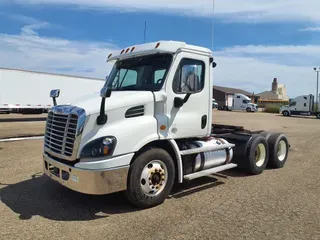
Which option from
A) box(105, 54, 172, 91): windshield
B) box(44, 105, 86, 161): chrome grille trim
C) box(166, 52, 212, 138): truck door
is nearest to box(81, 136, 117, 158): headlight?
box(44, 105, 86, 161): chrome grille trim

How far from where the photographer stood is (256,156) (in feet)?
25.2

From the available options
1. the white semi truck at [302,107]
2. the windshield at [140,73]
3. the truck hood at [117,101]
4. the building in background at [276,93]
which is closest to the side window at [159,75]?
the windshield at [140,73]

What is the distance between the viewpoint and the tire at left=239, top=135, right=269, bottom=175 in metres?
7.24

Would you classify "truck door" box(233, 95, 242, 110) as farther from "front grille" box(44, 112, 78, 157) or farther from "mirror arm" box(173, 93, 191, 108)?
"front grille" box(44, 112, 78, 157)

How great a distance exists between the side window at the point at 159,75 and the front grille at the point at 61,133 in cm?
165

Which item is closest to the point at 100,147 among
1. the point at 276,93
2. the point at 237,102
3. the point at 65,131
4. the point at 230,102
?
the point at 65,131

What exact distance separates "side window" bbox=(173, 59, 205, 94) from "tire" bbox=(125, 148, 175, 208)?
1.24 metres

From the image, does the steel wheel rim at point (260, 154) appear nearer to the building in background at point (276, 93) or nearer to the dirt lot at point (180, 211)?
the dirt lot at point (180, 211)

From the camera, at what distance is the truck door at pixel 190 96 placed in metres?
5.50

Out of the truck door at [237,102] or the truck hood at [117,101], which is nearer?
the truck hood at [117,101]

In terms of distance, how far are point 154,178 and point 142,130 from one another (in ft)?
2.78

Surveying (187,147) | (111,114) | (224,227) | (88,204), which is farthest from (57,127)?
(224,227)

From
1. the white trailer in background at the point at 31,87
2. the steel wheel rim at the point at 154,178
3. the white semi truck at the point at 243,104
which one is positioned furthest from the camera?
the white semi truck at the point at 243,104

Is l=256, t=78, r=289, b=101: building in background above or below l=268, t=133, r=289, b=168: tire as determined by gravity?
above
